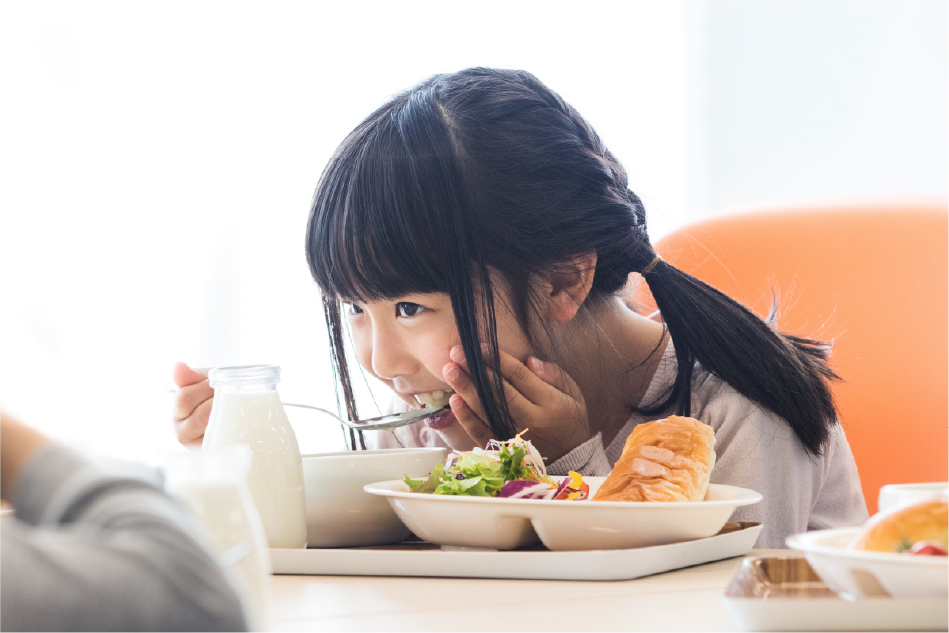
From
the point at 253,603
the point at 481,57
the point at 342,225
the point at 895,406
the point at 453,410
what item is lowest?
the point at 895,406

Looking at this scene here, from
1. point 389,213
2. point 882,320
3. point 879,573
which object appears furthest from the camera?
point 882,320

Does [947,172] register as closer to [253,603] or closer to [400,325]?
[400,325]

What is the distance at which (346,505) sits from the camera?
769mm

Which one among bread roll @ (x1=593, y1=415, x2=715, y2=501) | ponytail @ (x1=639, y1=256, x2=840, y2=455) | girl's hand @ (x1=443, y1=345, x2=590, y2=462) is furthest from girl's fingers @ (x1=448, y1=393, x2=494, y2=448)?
bread roll @ (x1=593, y1=415, x2=715, y2=501)

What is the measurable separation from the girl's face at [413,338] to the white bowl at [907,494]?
26.8 inches

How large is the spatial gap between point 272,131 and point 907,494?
1940mm

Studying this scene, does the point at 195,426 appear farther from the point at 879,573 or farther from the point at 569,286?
the point at 879,573

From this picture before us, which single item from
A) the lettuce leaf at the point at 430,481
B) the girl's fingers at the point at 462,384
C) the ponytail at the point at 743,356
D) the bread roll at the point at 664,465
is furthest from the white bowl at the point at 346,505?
the ponytail at the point at 743,356

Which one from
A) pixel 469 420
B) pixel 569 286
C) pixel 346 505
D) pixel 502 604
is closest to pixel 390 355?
pixel 469 420

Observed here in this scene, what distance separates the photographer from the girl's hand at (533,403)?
1.17 m

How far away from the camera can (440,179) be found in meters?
1.13

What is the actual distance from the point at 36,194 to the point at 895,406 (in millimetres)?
1897

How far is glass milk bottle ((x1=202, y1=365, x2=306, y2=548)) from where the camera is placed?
2.31 feet

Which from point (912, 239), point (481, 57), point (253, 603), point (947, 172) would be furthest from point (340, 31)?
point (253, 603)
